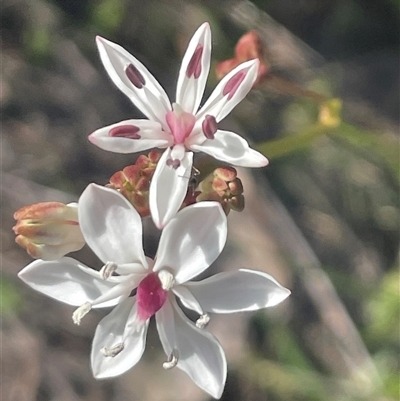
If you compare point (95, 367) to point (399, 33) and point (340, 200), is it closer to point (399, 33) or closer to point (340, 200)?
point (340, 200)

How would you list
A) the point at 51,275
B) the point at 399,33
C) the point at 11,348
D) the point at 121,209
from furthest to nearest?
1. the point at 399,33
2. the point at 11,348
3. the point at 51,275
4. the point at 121,209

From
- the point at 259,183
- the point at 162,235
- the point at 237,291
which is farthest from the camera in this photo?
the point at 259,183

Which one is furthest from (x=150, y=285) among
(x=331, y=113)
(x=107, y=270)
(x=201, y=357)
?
(x=331, y=113)

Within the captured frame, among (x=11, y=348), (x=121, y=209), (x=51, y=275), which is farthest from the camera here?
(x=11, y=348)

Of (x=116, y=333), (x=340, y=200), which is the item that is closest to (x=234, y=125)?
(x=340, y=200)

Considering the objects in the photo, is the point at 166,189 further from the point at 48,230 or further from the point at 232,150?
the point at 48,230

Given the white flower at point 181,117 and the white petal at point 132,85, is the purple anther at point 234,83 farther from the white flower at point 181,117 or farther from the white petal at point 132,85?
the white petal at point 132,85

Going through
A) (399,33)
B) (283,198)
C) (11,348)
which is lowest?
(11,348)

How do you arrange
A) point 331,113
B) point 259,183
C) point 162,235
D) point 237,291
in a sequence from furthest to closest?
point 259,183, point 331,113, point 237,291, point 162,235

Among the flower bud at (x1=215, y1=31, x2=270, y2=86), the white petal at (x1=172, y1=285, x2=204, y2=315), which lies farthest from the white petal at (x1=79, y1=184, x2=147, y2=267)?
the flower bud at (x1=215, y1=31, x2=270, y2=86)
